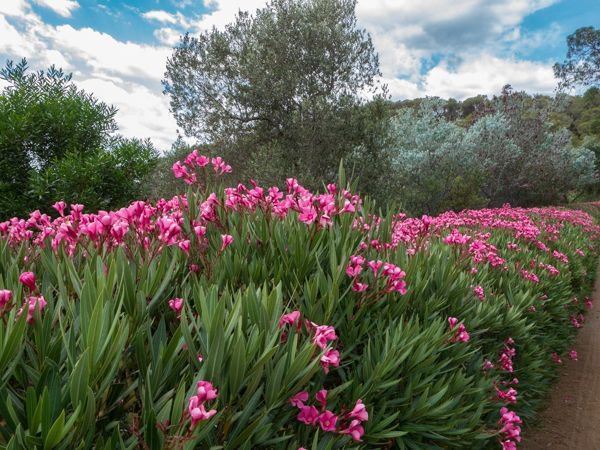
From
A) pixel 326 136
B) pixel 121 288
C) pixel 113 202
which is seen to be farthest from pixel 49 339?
pixel 326 136

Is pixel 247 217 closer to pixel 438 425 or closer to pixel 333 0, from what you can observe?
pixel 438 425

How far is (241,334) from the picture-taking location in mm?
1362

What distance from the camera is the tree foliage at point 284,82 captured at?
12.9 metres

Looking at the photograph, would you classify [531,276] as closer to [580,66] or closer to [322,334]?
[322,334]

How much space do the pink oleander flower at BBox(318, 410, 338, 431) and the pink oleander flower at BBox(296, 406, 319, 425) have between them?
20 millimetres

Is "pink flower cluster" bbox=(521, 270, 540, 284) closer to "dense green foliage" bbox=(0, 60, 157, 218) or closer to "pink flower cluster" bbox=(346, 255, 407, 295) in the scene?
"pink flower cluster" bbox=(346, 255, 407, 295)

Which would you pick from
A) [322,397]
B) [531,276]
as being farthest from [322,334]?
[531,276]

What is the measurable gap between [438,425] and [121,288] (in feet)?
5.33

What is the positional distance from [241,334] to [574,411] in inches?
230

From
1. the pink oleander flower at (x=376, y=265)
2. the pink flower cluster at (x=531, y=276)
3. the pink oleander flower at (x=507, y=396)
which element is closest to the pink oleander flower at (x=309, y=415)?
the pink oleander flower at (x=376, y=265)

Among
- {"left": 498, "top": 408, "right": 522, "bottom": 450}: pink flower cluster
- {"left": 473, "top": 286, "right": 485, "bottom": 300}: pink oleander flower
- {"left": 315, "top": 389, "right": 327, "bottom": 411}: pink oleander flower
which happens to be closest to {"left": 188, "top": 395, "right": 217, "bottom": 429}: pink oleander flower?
{"left": 315, "top": 389, "right": 327, "bottom": 411}: pink oleander flower

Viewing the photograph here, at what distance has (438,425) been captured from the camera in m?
2.11

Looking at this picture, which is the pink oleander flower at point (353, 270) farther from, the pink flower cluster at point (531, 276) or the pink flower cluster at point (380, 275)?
the pink flower cluster at point (531, 276)

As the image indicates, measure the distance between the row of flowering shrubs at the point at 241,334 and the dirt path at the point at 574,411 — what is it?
5.87ft
